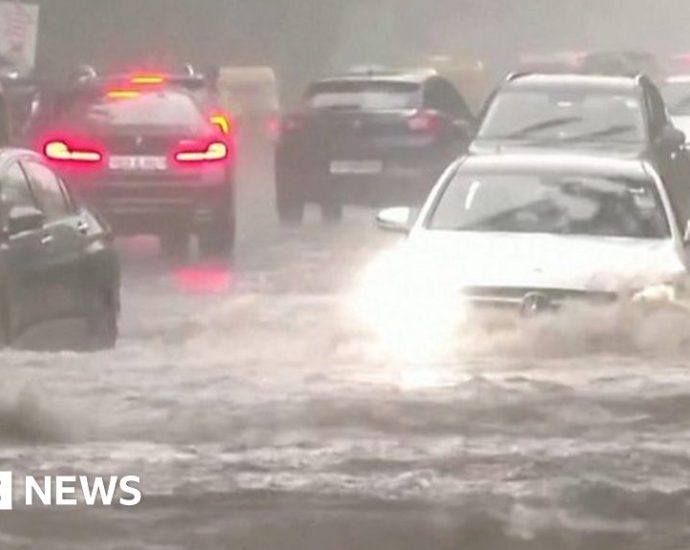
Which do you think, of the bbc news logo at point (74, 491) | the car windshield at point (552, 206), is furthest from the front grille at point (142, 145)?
the bbc news logo at point (74, 491)

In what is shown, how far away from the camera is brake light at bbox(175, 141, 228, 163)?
2181 cm

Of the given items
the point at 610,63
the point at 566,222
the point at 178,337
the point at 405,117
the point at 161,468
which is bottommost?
the point at 610,63

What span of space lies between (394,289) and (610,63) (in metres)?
39.7

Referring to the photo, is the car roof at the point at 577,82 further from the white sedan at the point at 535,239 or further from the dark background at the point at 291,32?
the dark background at the point at 291,32

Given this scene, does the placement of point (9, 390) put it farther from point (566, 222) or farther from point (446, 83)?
point (446, 83)

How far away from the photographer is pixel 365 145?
26.5m

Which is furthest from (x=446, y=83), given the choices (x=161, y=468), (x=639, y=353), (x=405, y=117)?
(x=161, y=468)

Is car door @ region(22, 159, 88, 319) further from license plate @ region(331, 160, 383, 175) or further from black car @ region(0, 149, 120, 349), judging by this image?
license plate @ region(331, 160, 383, 175)

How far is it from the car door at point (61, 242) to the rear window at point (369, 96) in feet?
44.2

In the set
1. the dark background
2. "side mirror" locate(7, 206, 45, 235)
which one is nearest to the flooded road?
"side mirror" locate(7, 206, 45, 235)

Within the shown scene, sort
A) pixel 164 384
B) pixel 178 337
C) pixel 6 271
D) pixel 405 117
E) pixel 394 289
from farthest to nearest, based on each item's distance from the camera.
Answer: pixel 405 117 → pixel 178 337 → pixel 394 289 → pixel 6 271 → pixel 164 384

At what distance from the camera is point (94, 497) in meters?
8.04

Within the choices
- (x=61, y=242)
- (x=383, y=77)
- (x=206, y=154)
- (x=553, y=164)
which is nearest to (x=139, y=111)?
(x=206, y=154)

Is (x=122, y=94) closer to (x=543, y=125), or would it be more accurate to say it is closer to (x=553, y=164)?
(x=543, y=125)
